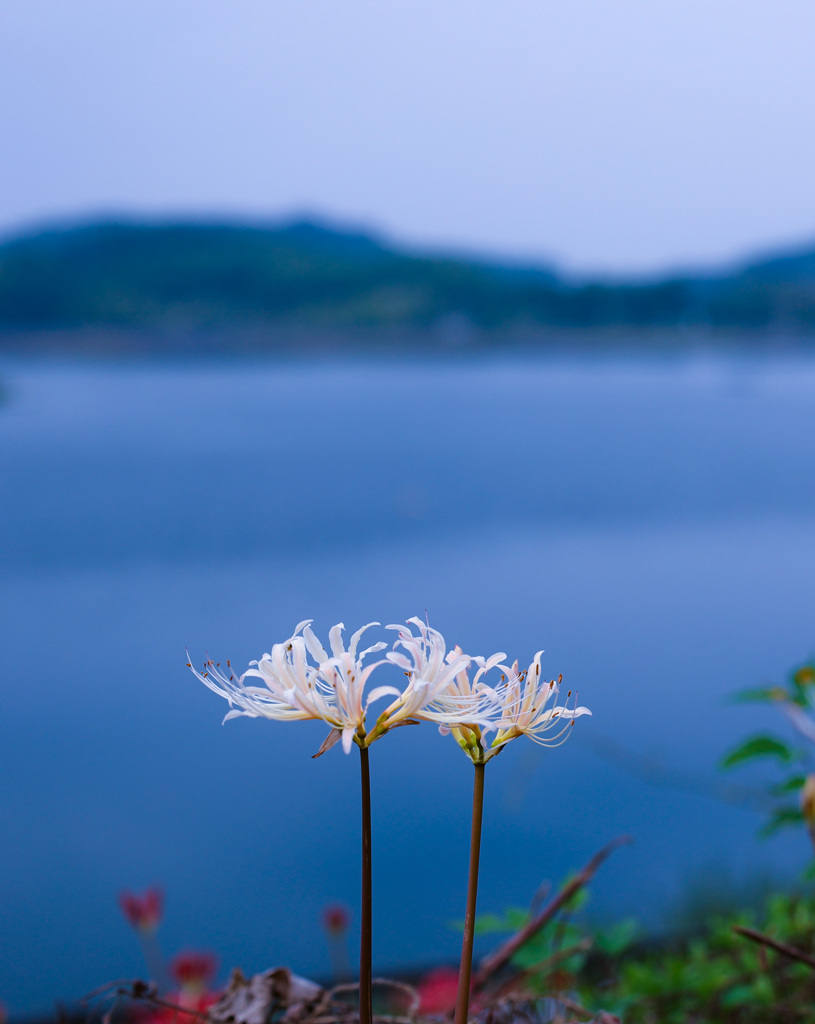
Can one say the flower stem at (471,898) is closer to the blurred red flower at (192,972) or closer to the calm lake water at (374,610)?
the blurred red flower at (192,972)

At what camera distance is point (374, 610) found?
1.48m

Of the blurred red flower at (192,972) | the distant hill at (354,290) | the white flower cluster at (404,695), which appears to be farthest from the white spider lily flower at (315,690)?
the distant hill at (354,290)

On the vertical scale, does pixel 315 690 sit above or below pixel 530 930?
above

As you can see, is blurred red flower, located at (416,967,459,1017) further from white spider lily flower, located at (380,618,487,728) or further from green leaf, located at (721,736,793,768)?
white spider lily flower, located at (380,618,487,728)

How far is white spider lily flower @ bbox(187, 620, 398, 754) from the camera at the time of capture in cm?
26

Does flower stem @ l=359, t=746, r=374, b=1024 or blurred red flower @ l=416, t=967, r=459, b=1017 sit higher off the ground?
flower stem @ l=359, t=746, r=374, b=1024

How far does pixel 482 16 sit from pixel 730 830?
1.42m

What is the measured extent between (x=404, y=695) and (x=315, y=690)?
0.10 feet

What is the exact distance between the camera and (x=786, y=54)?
1.43 m

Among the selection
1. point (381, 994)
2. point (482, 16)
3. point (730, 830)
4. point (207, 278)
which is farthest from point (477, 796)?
point (207, 278)

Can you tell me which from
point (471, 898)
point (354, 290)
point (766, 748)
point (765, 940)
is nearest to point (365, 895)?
point (471, 898)

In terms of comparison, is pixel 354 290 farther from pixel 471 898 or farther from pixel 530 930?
pixel 471 898

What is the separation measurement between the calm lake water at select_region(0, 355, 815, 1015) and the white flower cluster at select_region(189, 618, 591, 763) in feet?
3.24

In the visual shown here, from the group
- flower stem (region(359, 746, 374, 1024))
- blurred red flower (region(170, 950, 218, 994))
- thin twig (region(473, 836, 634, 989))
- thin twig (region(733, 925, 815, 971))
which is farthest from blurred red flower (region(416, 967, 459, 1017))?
flower stem (region(359, 746, 374, 1024))
